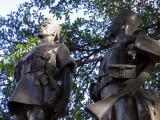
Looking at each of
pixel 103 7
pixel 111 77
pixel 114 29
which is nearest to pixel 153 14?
pixel 103 7

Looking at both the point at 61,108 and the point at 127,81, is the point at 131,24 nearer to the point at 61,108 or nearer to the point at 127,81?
the point at 127,81

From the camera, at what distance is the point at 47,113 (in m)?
6.64

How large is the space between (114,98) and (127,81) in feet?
1.06

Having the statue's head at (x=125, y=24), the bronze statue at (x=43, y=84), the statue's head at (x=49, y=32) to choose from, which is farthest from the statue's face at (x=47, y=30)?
the statue's head at (x=125, y=24)

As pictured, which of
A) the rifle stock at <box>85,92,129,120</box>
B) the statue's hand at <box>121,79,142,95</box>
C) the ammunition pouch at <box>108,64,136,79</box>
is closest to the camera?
the rifle stock at <box>85,92,129,120</box>

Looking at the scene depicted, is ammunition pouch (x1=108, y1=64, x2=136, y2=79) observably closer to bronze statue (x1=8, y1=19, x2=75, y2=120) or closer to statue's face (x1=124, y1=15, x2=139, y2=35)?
bronze statue (x1=8, y1=19, x2=75, y2=120)

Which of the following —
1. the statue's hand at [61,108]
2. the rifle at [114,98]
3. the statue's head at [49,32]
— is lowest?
the statue's hand at [61,108]

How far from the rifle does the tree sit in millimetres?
5228

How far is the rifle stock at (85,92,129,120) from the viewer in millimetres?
6090

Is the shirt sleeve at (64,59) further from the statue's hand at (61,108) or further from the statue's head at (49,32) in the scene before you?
the statue's hand at (61,108)

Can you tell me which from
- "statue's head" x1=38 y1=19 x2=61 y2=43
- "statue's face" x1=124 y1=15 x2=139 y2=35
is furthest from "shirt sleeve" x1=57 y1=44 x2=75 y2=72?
"statue's face" x1=124 y1=15 x2=139 y2=35

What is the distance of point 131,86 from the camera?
634 cm

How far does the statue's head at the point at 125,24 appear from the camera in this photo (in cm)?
711

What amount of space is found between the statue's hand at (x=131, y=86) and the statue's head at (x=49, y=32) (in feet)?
5.32
